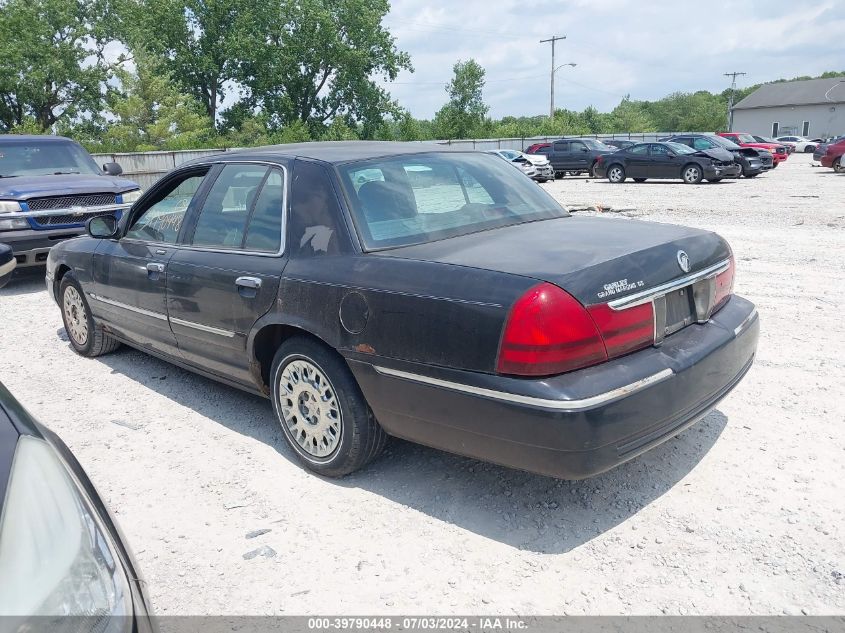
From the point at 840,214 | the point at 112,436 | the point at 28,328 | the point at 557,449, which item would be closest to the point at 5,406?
the point at 557,449

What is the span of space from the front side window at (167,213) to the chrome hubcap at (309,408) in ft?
4.76

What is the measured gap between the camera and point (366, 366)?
129 inches

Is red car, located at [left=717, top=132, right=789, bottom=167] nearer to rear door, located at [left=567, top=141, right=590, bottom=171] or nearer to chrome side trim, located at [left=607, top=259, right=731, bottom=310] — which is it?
rear door, located at [left=567, top=141, right=590, bottom=171]

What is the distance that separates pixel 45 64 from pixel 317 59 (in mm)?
19118

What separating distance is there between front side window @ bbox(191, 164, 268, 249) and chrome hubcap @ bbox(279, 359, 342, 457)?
2.89 feet

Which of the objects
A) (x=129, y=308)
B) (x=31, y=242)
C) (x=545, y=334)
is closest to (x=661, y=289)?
(x=545, y=334)

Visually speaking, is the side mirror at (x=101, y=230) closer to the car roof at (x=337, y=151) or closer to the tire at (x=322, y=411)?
the car roof at (x=337, y=151)

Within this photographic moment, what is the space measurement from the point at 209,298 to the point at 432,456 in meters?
1.59

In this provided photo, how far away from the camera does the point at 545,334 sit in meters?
2.76

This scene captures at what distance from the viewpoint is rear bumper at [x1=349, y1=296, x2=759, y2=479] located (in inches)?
108

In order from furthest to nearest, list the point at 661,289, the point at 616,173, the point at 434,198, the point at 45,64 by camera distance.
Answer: the point at 45,64 < the point at 616,173 < the point at 434,198 < the point at 661,289

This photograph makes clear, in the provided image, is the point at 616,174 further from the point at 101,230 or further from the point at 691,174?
the point at 101,230

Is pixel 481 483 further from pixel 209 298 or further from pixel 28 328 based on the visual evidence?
pixel 28 328

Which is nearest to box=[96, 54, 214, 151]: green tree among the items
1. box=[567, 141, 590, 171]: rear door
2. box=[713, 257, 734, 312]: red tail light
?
box=[567, 141, 590, 171]: rear door
